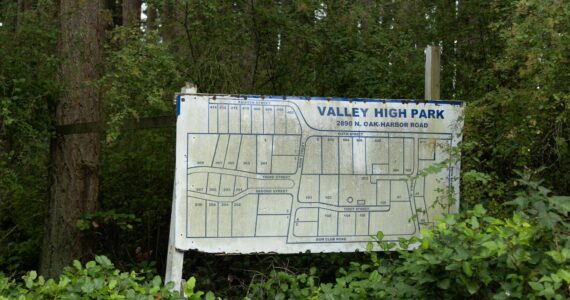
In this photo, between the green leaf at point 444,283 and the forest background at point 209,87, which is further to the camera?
the forest background at point 209,87

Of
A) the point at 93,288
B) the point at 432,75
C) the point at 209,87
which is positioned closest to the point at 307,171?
the point at 432,75

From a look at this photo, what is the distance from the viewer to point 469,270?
386cm

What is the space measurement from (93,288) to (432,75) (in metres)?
3.37

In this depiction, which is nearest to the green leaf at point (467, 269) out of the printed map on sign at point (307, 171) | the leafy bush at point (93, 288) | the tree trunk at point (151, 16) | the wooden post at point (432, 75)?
the printed map on sign at point (307, 171)

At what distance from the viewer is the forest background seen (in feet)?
18.2

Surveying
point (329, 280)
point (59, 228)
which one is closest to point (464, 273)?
point (329, 280)

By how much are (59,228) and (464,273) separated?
18.0 ft

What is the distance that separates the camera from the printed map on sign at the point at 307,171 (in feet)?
16.4

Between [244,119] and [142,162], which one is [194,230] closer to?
[244,119]

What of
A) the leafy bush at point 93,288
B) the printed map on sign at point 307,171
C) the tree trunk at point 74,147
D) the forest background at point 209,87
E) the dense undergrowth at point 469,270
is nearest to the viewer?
the dense undergrowth at point 469,270

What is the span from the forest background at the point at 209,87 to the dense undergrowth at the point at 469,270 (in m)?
0.85

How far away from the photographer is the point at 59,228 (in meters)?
7.98

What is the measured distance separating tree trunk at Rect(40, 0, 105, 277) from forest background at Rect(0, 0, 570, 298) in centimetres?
2

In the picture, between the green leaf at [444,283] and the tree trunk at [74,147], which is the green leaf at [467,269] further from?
the tree trunk at [74,147]
